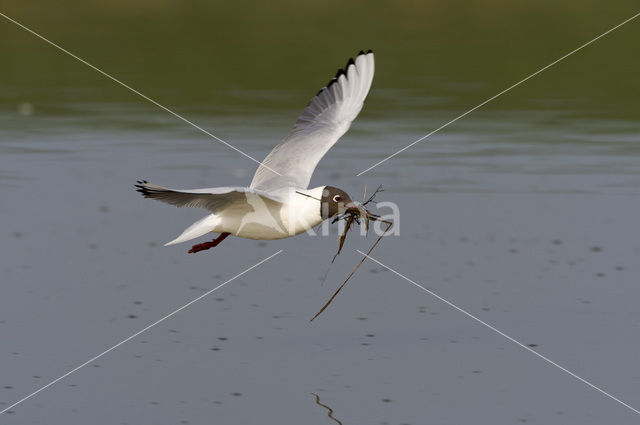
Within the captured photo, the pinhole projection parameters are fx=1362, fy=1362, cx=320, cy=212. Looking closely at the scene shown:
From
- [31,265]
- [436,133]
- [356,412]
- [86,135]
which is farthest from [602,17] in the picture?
[356,412]

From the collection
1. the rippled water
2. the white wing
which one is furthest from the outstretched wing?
the rippled water

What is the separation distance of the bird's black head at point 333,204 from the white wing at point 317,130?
118 cm

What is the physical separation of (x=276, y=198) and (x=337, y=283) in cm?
281

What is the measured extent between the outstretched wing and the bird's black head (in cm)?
31

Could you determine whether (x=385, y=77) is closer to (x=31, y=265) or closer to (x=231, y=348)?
(x=31, y=265)

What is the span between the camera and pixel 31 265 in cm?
1255

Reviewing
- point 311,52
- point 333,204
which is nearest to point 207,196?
point 333,204

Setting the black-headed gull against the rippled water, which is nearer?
the black-headed gull

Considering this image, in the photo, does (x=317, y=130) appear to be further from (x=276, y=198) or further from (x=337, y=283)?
(x=276, y=198)

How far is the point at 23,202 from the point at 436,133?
22.7ft

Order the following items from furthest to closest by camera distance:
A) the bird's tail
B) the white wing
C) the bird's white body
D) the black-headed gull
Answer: the white wing < the bird's tail < the bird's white body < the black-headed gull

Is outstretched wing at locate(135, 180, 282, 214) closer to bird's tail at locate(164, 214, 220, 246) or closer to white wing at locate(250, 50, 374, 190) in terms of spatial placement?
bird's tail at locate(164, 214, 220, 246)

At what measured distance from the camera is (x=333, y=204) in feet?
30.1

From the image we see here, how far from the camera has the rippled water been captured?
9.30 meters
